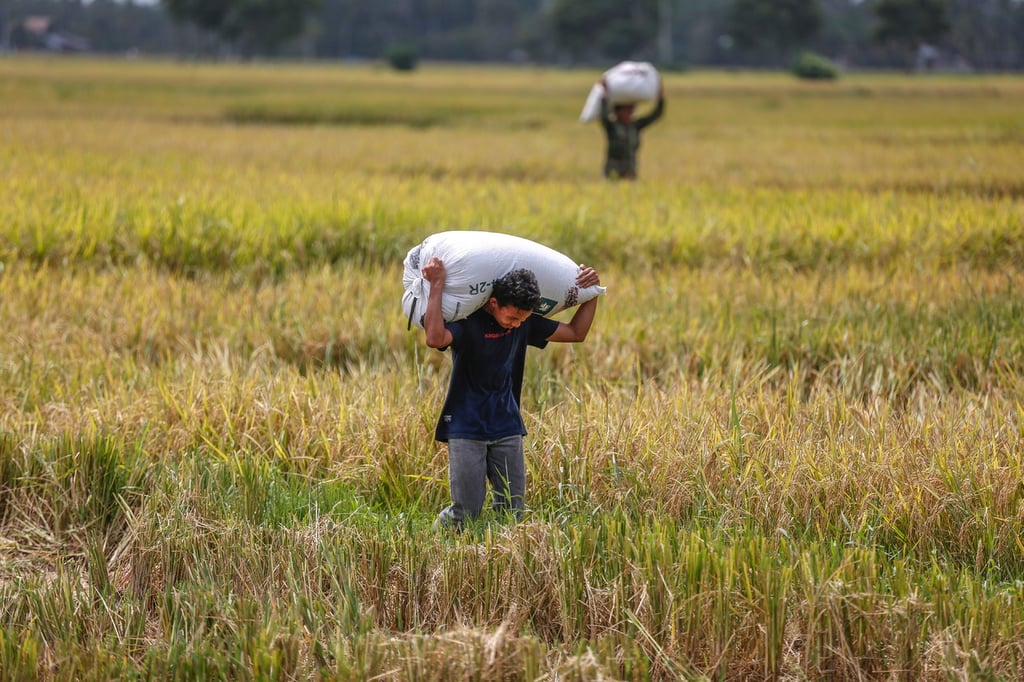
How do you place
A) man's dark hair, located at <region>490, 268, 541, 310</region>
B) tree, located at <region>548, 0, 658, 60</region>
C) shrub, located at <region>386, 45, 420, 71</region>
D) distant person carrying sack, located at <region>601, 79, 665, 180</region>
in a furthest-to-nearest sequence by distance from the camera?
tree, located at <region>548, 0, 658, 60</region> < shrub, located at <region>386, 45, 420, 71</region> < distant person carrying sack, located at <region>601, 79, 665, 180</region> < man's dark hair, located at <region>490, 268, 541, 310</region>

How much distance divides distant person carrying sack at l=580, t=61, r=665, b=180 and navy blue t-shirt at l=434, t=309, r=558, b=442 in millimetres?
6282

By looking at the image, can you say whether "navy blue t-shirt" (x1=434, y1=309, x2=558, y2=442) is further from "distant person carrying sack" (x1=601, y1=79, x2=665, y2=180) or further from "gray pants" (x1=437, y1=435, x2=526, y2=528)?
"distant person carrying sack" (x1=601, y1=79, x2=665, y2=180)

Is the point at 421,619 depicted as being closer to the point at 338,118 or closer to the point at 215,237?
the point at 215,237

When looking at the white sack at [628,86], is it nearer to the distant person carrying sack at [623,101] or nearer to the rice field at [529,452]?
the distant person carrying sack at [623,101]

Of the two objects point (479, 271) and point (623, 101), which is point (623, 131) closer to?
point (623, 101)

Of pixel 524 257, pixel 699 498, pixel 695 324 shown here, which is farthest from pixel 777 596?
pixel 695 324

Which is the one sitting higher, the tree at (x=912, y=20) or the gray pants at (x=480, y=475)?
the tree at (x=912, y=20)

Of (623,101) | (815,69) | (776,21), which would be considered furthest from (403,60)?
(623,101)

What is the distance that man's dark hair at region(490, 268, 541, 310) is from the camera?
258 centimetres

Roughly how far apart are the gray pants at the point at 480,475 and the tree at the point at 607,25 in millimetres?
74052

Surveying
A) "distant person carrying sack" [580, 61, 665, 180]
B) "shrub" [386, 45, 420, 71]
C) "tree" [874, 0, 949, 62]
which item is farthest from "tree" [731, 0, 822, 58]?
"distant person carrying sack" [580, 61, 665, 180]

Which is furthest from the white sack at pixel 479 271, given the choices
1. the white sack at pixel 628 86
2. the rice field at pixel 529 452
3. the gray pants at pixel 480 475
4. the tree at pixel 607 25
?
the tree at pixel 607 25

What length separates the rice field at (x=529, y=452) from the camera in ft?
7.47

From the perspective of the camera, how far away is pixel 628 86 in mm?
8906
